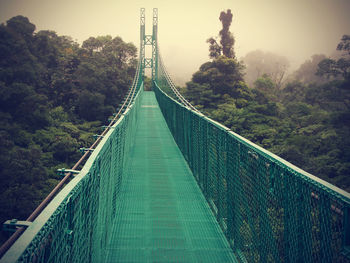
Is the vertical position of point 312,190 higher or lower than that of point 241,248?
higher

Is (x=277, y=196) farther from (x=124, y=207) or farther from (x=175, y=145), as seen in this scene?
(x=175, y=145)

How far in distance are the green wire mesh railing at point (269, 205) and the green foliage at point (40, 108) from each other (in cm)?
1362

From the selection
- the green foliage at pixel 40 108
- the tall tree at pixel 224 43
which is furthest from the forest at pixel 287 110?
the green foliage at pixel 40 108

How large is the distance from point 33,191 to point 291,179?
52.8ft

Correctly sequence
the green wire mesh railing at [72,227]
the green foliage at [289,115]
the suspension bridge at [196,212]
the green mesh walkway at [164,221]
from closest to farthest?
the green wire mesh railing at [72,227] → the suspension bridge at [196,212] → the green mesh walkway at [164,221] → the green foliage at [289,115]

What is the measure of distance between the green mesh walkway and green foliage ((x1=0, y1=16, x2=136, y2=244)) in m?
11.9

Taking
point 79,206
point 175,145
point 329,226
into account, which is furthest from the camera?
point 175,145

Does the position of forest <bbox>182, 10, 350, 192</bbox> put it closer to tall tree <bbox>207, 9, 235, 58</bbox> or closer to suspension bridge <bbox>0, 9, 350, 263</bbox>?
tall tree <bbox>207, 9, 235, 58</bbox>

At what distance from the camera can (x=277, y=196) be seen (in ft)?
7.02

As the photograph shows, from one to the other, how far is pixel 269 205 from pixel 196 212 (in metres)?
1.75

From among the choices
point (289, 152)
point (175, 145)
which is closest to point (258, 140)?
point (289, 152)

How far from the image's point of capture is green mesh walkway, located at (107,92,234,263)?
9.84 ft

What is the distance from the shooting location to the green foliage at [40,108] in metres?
16.7

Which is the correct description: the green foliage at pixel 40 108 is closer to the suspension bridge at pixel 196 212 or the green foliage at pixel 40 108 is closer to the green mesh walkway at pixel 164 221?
the green mesh walkway at pixel 164 221
